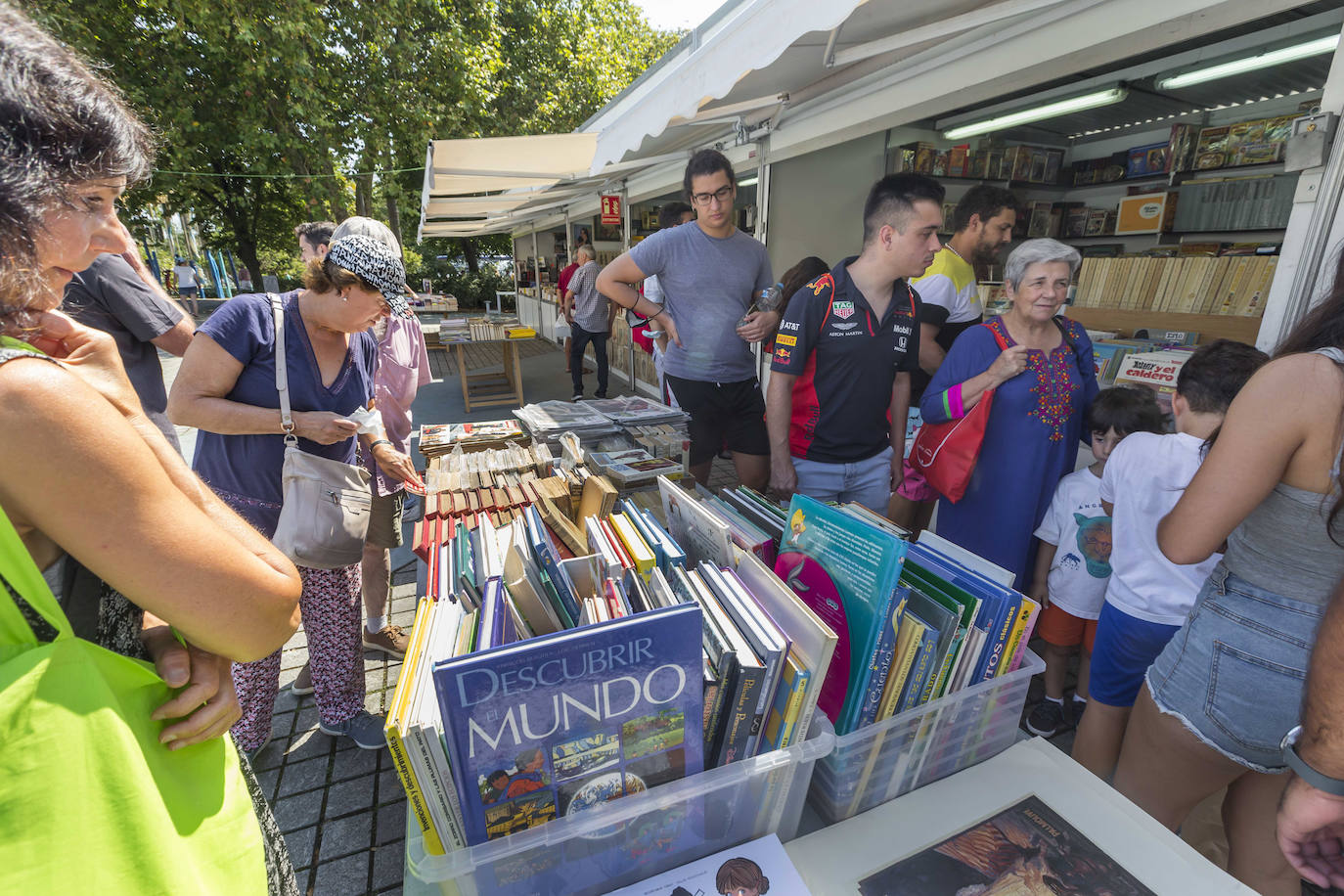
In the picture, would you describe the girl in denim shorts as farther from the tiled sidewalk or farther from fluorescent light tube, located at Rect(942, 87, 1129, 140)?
fluorescent light tube, located at Rect(942, 87, 1129, 140)

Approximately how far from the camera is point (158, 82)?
10.7 meters

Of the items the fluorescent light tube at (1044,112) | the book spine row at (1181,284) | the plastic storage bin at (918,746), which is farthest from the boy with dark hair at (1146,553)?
the fluorescent light tube at (1044,112)

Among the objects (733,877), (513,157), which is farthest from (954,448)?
(513,157)

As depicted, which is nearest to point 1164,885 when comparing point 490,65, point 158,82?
point 490,65

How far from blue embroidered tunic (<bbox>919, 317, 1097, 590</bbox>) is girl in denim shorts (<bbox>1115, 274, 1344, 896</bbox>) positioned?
1011 mm

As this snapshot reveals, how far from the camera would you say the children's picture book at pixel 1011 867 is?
0.87 metres

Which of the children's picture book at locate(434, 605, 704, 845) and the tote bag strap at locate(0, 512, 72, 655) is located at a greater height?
the tote bag strap at locate(0, 512, 72, 655)

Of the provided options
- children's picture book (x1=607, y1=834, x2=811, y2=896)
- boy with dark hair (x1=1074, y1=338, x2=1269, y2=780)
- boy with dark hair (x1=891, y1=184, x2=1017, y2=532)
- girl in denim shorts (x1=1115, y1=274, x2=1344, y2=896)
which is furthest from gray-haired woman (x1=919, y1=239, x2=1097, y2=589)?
children's picture book (x1=607, y1=834, x2=811, y2=896)

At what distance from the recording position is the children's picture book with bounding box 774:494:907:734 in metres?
0.95

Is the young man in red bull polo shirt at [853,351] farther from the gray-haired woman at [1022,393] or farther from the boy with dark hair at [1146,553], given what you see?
the boy with dark hair at [1146,553]

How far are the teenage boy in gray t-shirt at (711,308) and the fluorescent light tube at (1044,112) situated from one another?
2786mm

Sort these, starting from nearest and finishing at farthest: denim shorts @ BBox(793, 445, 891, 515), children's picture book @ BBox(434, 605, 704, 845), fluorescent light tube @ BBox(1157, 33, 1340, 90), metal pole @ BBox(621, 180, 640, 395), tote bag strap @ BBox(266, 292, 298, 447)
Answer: children's picture book @ BBox(434, 605, 704, 845)
tote bag strap @ BBox(266, 292, 298, 447)
denim shorts @ BBox(793, 445, 891, 515)
fluorescent light tube @ BBox(1157, 33, 1340, 90)
metal pole @ BBox(621, 180, 640, 395)

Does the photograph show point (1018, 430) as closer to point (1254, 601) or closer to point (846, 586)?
point (1254, 601)

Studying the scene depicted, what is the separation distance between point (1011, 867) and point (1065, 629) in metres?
1.82
